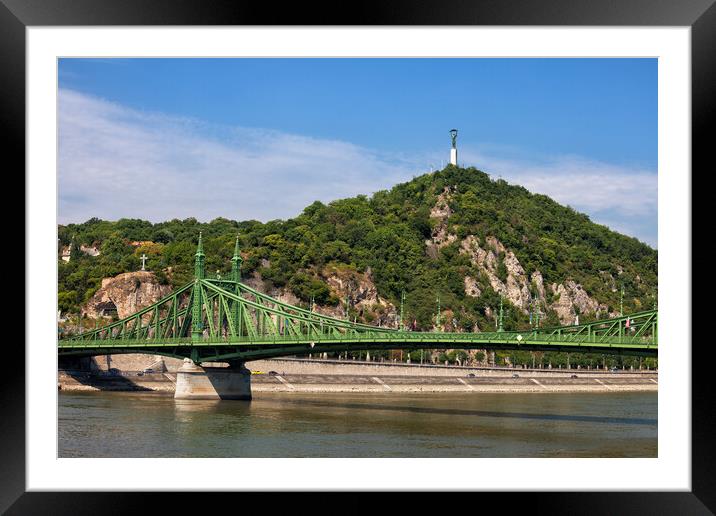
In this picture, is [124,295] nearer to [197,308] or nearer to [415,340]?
[197,308]

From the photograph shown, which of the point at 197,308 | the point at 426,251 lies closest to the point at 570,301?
the point at 426,251

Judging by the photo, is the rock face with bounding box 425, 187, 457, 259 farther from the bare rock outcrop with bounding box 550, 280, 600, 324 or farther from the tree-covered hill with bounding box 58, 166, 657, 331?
the bare rock outcrop with bounding box 550, 280, 600, 324
